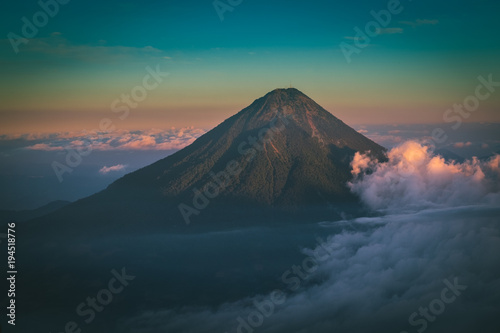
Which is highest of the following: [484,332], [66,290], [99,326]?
[66,290]

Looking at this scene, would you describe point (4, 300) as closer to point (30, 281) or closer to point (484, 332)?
point (30, 281)

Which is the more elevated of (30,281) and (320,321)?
(30,281)

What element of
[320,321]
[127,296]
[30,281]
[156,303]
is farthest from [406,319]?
[30,281]

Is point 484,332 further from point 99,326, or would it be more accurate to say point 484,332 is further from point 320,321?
point 99,326

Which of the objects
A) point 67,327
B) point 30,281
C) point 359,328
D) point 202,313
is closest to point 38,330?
point 67,327

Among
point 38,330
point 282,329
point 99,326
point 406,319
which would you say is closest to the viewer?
point 38,330

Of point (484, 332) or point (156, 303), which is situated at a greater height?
point (156, 303)

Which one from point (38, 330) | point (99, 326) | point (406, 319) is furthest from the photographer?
point (406, 319)

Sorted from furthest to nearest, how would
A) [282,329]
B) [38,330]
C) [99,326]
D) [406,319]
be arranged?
[406,319] → [282,329] → [99,326] → [38,330]

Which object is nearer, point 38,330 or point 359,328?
point 38,330
